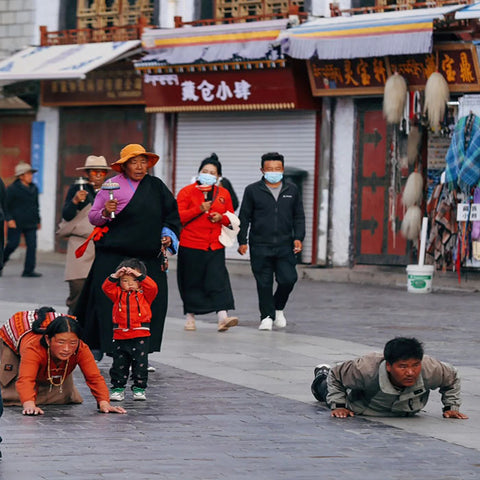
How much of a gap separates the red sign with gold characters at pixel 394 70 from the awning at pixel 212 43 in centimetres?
79

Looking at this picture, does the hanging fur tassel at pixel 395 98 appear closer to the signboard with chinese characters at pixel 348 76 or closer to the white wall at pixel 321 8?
the signboard with chinese characters at pixel 348 76

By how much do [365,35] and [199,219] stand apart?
8.49 m

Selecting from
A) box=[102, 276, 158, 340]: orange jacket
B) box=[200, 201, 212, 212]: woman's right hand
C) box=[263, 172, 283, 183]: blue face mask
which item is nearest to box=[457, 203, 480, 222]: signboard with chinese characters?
box=[263, 172, 283, 183]: blue face mask

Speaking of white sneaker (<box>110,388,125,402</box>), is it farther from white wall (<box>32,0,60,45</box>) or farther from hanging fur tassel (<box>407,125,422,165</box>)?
white wall (<box>32,0,60,45</box>)

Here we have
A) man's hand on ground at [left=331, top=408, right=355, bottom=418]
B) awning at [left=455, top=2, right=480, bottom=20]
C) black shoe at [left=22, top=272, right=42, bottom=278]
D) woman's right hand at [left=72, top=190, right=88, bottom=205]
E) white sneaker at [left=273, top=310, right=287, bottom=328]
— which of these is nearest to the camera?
man's hand on ground at [left=331, top=408, right=355, bottom=418]

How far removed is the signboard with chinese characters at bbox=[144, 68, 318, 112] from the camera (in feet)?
77.4

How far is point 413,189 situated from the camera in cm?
2172

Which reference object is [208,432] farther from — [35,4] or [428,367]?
[35,4]

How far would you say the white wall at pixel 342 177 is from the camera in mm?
23328

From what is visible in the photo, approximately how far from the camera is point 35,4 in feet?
92.4

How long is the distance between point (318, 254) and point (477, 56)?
4.50 m

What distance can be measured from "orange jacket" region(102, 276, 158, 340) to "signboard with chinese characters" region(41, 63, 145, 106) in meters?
16.9

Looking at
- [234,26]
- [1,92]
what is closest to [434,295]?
[234,26]

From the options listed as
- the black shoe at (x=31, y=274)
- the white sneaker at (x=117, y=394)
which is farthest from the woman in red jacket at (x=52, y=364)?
the black shoe at (x=31, y=274)
